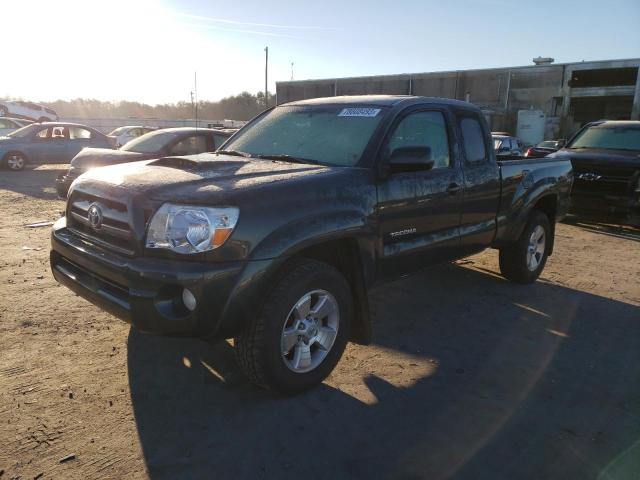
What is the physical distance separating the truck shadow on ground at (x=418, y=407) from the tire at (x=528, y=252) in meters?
1.04

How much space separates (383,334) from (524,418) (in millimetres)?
1398

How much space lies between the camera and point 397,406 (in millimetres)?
3078

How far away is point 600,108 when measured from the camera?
39906mm

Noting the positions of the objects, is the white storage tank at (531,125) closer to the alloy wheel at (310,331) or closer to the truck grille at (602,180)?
the truck grille at (602,180)

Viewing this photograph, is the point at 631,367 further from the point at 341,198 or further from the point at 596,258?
the point at 596,258

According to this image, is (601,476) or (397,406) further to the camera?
(397,406)

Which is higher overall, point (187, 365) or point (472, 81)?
point (472, 81)

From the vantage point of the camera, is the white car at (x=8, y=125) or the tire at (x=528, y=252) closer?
the tire at (x=528, y=252)

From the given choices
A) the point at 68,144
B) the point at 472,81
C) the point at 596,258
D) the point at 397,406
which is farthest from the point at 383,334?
the point at 472,81

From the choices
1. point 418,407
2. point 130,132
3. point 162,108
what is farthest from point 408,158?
point 162,108

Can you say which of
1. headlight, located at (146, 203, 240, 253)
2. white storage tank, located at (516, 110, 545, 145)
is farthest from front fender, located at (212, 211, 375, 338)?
white storage tank, located at (516, 110, 545, 145)

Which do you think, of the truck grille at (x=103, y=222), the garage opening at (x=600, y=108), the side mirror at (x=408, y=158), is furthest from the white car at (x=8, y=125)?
the garage opening at (x=600, y=108)

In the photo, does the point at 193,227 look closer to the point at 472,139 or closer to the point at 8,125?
the point at 472,139

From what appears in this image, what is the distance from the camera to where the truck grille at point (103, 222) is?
2.86 meters
